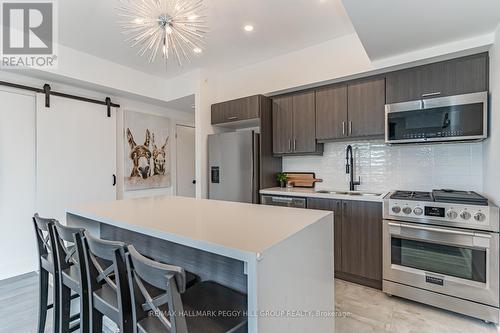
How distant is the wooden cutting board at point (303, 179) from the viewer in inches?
136

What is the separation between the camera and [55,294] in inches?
61.4

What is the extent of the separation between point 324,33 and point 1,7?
10.6ft

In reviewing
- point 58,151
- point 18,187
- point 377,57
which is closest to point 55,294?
point 18,187

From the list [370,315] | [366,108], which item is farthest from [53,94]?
[370,315]

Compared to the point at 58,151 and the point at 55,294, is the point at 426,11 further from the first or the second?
the point at 58,151

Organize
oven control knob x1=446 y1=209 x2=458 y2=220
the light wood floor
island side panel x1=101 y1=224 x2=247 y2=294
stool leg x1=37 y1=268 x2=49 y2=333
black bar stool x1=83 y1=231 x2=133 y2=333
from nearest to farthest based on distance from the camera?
black bar stool x1=83 y1=231 x2=133 y2=333 < island side panel x1=101 y1=224 x2=247 y2=294 < stool leg x1=37 y1=268 x2=49 y2=333 < the light wood floor < oven control knob x1=446 y1=209 x2=458 y2=220

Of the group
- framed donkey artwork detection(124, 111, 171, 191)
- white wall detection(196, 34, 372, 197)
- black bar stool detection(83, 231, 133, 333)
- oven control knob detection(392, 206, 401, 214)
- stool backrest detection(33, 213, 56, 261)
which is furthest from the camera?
framed donkey artwork detection(124, 111, 171, 191)

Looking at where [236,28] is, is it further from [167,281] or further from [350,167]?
[167,281]

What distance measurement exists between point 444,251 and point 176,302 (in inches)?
90.4

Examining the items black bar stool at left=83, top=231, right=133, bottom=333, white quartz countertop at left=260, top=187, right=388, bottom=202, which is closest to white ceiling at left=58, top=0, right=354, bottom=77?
white quartz countertop at left=260, top=187, right=388, bottom=202

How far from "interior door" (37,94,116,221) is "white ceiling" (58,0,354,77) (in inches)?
34.3

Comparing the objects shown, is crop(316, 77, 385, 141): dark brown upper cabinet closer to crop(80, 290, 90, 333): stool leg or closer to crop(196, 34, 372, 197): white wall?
crop(196, 34, 372, 197): white wall

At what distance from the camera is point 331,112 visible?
3.05 metres

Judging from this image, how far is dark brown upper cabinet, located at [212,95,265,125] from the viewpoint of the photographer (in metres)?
3.42
